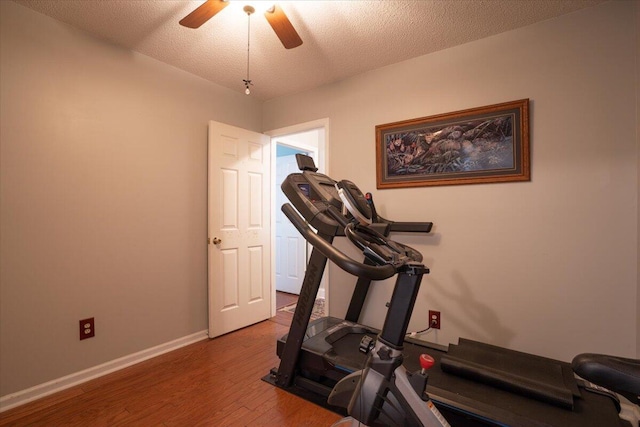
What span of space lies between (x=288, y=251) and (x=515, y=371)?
320cm

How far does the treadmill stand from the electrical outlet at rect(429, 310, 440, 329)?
0.95 feet

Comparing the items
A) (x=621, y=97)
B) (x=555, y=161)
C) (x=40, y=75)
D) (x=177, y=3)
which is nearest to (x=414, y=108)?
(x=555, y=161)

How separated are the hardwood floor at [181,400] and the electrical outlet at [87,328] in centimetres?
32

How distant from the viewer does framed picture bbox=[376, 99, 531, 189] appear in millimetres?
2016

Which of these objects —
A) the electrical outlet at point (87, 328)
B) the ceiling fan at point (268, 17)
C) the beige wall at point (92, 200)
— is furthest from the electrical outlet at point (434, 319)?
the electrical outlet at point (87, 328)

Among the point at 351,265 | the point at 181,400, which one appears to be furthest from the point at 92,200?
the point at 351,265

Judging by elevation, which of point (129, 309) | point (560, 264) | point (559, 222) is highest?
point (559, 222)

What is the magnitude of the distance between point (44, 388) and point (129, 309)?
2.04 feet

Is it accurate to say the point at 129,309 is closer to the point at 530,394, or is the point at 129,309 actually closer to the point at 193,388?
the point at 193,388

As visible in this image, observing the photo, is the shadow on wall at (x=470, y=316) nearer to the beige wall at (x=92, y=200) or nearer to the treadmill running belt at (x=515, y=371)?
the treadmill running belt at (x=515, y=371)

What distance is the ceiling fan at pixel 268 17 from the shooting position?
153 centimetres

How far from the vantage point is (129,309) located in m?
2.30

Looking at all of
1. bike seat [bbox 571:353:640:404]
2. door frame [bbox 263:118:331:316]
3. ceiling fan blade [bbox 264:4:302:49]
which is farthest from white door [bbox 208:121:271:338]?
bike seat [bbox 571:353:640:404]

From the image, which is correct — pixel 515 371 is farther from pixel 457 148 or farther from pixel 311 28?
pixel 311 28
